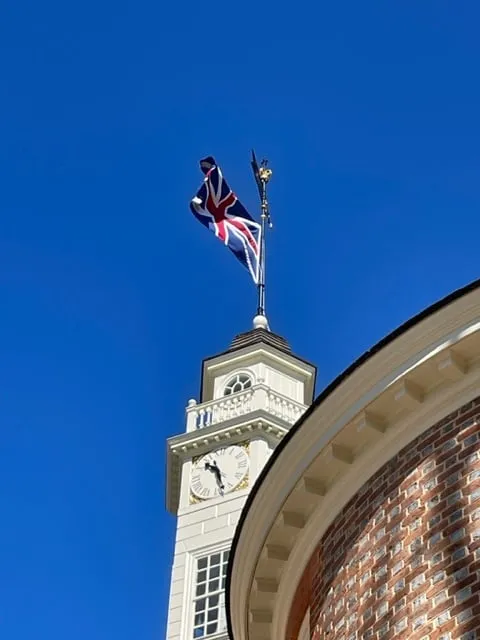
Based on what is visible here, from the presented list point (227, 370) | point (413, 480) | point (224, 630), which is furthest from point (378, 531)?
point (227, 370)

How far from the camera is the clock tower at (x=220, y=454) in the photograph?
32.2 meters

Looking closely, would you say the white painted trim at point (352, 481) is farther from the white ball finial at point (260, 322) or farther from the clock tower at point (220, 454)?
the white ball finial at point (260, 322)

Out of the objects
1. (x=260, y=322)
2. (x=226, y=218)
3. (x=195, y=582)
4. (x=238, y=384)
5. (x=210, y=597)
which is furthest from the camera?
(x=226, y=218)

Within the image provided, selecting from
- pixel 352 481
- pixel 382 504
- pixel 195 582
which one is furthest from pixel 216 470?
pixel 382 504

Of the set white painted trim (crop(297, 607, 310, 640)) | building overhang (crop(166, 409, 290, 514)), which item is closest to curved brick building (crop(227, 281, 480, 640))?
white painted trim (crop(297, 607, 310, 640))

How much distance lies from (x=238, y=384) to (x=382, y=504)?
26040mm

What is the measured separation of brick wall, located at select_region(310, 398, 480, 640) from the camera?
11562mm

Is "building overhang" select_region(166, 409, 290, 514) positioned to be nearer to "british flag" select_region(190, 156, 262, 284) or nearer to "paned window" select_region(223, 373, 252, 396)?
"paned window" select_region(223, 373, 252, 396)

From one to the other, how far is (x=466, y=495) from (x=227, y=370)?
2797 cm

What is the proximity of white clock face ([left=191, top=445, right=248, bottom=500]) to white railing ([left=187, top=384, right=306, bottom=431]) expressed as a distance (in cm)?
117

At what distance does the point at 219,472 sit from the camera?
35250mm

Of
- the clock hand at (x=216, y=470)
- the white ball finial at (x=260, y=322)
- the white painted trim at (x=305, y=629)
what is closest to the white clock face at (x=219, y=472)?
the clock hand at (x=216, y=470)

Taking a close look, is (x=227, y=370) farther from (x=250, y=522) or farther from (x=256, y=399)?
(x=250, y=522)

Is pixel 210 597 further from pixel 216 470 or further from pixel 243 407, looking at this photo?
pixel 243 407
